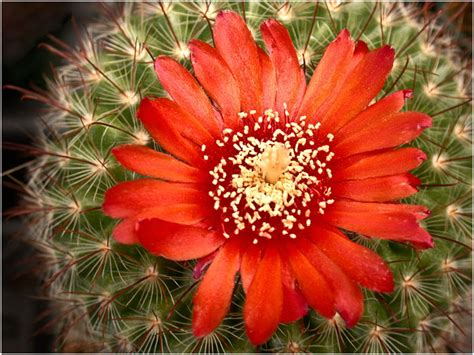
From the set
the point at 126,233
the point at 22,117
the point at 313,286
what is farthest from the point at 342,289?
the point at 22,117

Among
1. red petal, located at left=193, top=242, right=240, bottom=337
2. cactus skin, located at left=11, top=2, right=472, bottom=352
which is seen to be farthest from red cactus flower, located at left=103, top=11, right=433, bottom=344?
cactus skin, located at left=11, top=2, right=472, bottom=352

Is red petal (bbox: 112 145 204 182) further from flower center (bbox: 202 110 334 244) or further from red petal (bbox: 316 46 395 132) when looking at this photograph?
red petal (bbox: 316 46 395 132)

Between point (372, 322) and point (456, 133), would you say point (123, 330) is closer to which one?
point (372, 322)

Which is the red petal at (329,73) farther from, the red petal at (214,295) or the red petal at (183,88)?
the red petal at (214,295)

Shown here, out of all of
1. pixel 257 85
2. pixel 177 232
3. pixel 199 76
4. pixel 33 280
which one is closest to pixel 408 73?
pixel 257 85

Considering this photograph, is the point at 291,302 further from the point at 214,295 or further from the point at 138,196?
the point at 138,196
